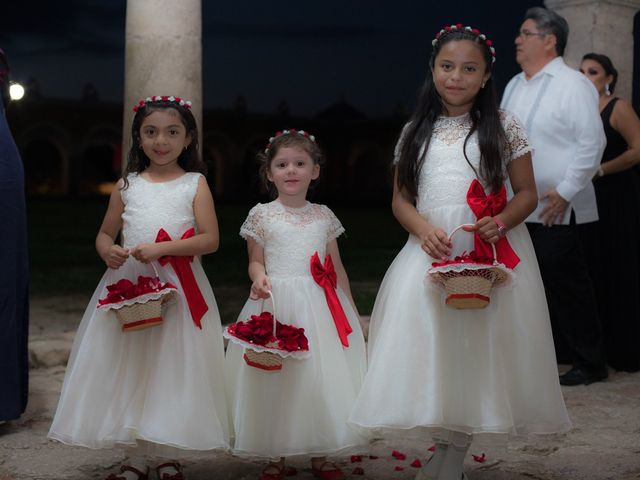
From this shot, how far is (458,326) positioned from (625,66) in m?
4.46

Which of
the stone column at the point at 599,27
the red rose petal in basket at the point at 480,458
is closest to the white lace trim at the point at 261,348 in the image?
the red rose petal in basket at the point at 480,458

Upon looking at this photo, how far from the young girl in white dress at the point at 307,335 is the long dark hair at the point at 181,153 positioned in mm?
305

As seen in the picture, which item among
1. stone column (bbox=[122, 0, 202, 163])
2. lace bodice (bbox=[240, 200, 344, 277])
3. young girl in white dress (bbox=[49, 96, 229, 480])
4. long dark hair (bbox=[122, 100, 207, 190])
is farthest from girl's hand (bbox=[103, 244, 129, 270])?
stone column (bbox=[122, 0, 202, 163])

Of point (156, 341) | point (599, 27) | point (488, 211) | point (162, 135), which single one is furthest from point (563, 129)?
point (156, 341)

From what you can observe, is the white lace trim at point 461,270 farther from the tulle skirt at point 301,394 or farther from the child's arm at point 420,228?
the tulle skirt at point 301,394

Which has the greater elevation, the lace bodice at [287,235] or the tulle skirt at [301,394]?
the lace bodice at [287,235]

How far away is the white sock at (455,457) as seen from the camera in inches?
145

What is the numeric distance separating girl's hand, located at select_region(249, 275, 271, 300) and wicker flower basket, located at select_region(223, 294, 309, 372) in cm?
15

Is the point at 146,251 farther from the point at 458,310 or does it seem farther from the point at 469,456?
the point at 469,456

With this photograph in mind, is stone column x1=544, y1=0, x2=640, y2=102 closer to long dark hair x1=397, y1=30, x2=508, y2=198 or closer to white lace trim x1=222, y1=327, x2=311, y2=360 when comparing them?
long dark hair x1=397, y1=30, x2=508, y2=198

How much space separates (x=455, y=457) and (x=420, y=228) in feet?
2.96

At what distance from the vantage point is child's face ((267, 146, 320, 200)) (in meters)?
3.94

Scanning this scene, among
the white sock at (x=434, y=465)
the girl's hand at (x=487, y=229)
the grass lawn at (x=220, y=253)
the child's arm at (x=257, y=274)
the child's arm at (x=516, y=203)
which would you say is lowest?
the white sock at (x=434, y=465)

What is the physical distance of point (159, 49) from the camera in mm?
6086
